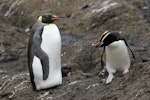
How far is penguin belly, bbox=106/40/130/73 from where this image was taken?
5.77m

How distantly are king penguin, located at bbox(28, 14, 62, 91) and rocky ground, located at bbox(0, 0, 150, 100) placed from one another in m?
0.16

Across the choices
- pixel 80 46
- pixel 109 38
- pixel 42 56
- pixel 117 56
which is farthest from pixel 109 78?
pixel 80 46

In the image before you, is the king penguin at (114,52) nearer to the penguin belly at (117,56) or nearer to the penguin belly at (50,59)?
the penguin belly at (117,56)

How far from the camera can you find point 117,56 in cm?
580

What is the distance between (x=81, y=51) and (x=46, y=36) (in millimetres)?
1910

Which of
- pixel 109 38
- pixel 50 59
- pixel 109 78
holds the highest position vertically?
pixel 109 38

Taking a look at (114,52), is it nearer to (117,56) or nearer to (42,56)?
(117,56)

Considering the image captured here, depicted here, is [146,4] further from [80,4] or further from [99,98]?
[99,98]

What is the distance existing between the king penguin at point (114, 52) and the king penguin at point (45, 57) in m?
0.65

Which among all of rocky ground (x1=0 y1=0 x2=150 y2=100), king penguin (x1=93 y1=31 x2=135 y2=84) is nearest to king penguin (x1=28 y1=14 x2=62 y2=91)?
rocky ground (x1=0 y1=0 x2=150 y2=100)

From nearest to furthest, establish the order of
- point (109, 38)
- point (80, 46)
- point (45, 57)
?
point (109, 38) < point (45, 57) < point (80, 46)

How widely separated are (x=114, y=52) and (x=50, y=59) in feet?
3.11

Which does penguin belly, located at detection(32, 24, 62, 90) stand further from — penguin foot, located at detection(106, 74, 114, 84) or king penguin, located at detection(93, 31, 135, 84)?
penguin foot, located at detection(106, 74, 114, 84)

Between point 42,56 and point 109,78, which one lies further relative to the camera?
point 42,56
